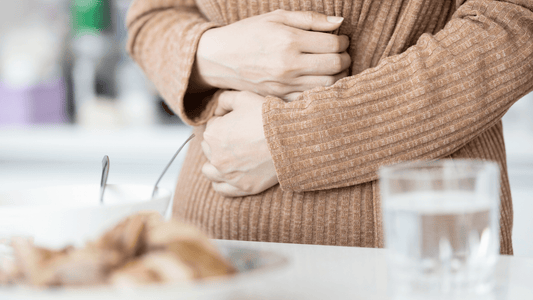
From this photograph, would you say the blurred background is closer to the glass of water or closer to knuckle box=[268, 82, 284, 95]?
knuckle box=[268, 82, 284, 95]

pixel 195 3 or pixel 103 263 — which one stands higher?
pixel 195 3

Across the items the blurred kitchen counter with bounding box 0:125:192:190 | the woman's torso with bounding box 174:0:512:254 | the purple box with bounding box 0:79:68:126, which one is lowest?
the blurred kitchen counter with bounding box 0:125:192:190

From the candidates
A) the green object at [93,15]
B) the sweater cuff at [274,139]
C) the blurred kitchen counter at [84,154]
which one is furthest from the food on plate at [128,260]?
the green object at [93,15]

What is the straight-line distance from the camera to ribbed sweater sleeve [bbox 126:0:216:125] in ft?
2.09

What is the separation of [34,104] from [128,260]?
6.38ft

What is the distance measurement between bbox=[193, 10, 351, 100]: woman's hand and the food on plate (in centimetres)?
35

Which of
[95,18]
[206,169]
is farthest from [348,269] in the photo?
[95,18]

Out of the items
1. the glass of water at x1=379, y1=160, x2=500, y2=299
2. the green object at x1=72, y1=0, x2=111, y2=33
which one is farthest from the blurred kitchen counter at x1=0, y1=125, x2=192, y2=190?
the glass of water at x1=379, y1=160, x2=500, y2=299

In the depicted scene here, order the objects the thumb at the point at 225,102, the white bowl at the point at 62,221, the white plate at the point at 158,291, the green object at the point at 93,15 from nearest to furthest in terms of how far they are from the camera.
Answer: the white plate at the point at 158,291
the white bowl at the point at 62,221
the thumb at the point at 225,102
the green object at the point at 93,15

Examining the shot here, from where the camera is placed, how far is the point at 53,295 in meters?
0.22

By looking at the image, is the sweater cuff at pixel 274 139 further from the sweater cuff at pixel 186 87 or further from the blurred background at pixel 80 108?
the blurred background at pixel 80 108

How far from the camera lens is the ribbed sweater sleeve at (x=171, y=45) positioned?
2.09 ft

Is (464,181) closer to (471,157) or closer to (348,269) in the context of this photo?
(348,269)

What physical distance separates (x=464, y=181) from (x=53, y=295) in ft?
0.67
